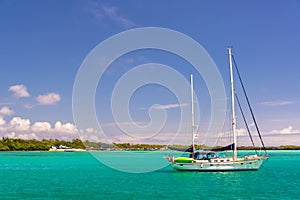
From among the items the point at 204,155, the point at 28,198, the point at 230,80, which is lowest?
the point at 28,198

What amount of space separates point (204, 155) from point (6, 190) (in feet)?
93.0

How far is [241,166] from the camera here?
5306 cm

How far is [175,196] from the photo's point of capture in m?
32.3

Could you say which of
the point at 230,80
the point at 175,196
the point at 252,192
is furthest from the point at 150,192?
the point at 230,80

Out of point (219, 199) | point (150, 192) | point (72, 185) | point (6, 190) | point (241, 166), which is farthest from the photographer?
point (241, 166)

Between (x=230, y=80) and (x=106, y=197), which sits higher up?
(x=230, y=80)

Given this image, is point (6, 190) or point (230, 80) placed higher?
point (230, 80)

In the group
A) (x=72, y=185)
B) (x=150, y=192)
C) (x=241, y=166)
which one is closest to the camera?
(x=150, y=192)

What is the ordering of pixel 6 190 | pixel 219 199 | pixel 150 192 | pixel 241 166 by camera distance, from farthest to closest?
pixel 241 166 → pixel 6 190 → pixel 150 192 → pixel 219 199

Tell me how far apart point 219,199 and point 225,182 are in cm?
1170

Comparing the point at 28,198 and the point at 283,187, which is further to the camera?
the point at 283,187

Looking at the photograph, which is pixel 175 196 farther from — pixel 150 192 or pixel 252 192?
pixel 252 192

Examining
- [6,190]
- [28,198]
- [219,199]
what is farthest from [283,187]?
[6,190]

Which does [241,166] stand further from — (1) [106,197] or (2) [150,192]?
(1) [106,197]
